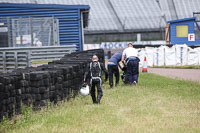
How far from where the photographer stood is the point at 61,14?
87.0 ft

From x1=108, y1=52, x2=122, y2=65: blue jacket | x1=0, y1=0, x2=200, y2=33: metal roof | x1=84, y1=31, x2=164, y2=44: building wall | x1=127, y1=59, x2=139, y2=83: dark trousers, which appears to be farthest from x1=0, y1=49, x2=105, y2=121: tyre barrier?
x1=0, y1=0, x2=200, y2=33: metal roof

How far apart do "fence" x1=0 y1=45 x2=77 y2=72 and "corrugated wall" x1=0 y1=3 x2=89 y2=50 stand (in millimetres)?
2247

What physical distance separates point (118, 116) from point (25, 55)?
1539 cm

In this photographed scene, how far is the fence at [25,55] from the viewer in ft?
76.0

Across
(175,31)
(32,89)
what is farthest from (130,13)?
(32,89)

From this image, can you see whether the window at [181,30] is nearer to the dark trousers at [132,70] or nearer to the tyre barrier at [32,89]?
the dark trousers at [132,70]

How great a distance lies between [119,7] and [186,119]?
5214 centimetres

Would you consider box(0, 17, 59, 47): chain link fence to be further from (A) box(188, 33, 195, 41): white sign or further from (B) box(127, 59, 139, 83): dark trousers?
(A) box(188, 33, 195, 41): white sign

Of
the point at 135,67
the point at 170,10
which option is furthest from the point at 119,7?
the point at 135,67

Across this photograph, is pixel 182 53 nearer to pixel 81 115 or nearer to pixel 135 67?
pixel 135 67

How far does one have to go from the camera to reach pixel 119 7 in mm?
59594

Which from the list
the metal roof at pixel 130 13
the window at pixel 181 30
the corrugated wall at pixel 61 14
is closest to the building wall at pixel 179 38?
the window at pixel 181 30

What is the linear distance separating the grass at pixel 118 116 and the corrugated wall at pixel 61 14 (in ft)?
48.4

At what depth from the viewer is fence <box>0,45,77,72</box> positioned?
23.2 m
